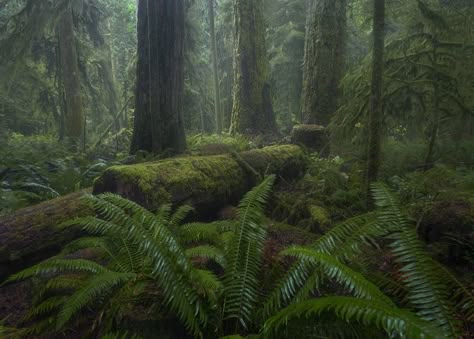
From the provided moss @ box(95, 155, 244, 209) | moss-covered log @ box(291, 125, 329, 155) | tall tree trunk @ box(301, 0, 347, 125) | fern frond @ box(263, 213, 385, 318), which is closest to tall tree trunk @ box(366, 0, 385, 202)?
fern frond @ box(263, 213, 385, 318)

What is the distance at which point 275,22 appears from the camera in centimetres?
1753

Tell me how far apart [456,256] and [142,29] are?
651 centimetres

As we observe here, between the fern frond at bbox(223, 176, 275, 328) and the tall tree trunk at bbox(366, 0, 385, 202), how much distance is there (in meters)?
1.85

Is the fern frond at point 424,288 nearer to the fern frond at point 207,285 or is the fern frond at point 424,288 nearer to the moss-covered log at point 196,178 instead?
the fern frond at point 207,285

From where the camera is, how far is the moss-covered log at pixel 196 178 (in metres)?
4.43

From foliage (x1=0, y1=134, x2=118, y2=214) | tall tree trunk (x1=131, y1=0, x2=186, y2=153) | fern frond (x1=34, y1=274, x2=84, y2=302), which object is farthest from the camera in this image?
tall tree trunk (x1=131, y1=0, x2=186, y2=153)

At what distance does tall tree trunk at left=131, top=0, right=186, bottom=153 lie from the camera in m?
6.90

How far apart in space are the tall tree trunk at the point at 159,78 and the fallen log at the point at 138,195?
1.67 metres

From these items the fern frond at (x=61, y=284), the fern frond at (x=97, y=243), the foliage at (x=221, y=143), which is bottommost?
the fern frond at (x=61, y=284)

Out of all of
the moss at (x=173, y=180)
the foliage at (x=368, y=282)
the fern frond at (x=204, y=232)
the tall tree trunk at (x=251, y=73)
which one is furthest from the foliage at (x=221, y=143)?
the foliage at (x=368, y=282)

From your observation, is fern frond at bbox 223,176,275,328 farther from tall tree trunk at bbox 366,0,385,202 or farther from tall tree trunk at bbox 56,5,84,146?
tall tree trunk at bbox 56,5,84,146

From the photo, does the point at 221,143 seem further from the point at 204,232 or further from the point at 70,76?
the point at 70,76

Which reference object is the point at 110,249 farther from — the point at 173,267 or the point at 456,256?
the point at 456,256

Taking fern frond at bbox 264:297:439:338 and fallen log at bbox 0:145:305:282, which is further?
fallen log at bbox 0:145:305:282
